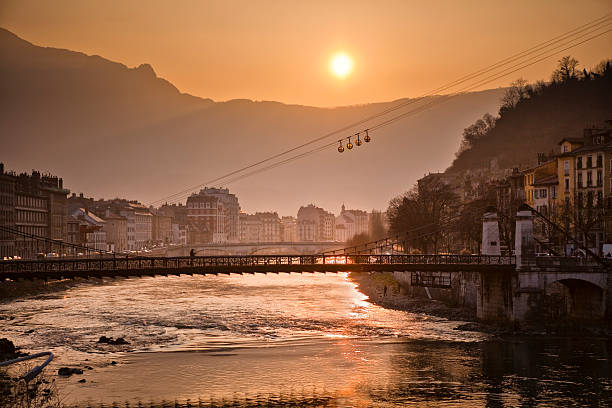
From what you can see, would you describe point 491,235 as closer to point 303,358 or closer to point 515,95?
point 303,358

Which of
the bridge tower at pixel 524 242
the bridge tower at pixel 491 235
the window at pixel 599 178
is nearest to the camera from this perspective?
the bridge tower at pixel 524 242

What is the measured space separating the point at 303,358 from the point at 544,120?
410 ft

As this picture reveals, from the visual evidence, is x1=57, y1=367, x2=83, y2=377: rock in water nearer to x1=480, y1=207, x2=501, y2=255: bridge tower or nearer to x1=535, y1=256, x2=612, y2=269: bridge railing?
x1=535, y1=256, x2=612, y2=269: bridge railing

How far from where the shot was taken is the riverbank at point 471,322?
196 ft

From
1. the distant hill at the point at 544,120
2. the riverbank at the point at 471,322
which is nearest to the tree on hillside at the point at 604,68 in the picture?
the distant hill at the point at 544,120

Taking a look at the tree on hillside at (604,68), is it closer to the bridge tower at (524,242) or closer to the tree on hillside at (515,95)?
the tree on hillside at (515,95)

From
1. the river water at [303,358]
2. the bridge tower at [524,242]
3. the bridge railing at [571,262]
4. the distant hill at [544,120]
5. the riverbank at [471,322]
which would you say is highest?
the distant hill at [544,120]

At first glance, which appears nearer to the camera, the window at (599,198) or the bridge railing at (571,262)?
the bridge railing at (571,262)

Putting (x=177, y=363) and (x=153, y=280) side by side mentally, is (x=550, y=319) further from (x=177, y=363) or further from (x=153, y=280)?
(x=153, y=280)

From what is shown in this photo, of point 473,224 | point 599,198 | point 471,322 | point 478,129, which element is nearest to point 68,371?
point 471,322

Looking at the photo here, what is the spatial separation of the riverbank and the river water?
72.0 inches

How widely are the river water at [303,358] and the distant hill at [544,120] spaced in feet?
280

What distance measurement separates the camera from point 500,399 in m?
41.5

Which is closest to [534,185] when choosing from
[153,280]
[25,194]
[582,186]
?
[582,186]
